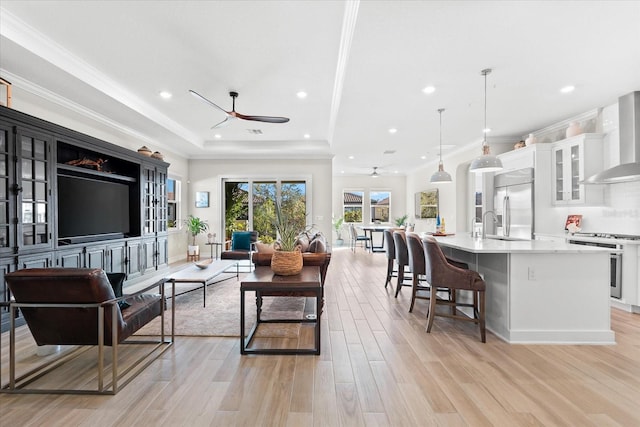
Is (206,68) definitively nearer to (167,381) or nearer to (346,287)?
(167,381)

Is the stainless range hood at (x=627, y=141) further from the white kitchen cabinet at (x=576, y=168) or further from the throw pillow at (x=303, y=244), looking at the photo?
the throw pillow at (x=303, y=244)

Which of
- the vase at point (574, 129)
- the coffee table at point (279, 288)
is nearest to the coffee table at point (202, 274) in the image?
the coffee table at point (279, 288)

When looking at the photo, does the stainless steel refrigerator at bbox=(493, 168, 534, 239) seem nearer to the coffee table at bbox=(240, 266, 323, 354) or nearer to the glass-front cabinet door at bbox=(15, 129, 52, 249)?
the coffee table at bbox=(240, 266, 323, 354)

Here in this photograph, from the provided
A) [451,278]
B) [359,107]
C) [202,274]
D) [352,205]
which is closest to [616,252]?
[451,278]

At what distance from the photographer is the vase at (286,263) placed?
2.86 m

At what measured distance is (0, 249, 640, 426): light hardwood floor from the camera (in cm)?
180

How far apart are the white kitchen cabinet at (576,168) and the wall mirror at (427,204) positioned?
4323mm

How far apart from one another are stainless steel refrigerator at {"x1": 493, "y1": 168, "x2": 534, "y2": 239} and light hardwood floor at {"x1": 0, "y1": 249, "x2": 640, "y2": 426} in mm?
2723

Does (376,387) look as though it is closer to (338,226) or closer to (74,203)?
(74,203)

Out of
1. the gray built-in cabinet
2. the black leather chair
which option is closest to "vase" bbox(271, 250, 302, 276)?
the black leather chair

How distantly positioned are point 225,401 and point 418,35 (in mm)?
3248

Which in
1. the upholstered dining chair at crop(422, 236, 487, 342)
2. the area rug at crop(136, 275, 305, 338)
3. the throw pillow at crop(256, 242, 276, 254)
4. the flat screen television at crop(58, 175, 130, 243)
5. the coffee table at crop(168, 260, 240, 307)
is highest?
the flat screen television at crop(58, 175, 130, 243)

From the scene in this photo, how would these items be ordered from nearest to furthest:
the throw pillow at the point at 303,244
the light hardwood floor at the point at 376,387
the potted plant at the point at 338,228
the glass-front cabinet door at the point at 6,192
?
the light hardwood floor at the point at 376,387
the glass-front cabinet door at the point at 6,192
the throw pillow at the point at 303,244
the potted plant at the point at 338,228

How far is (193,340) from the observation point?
291cm
